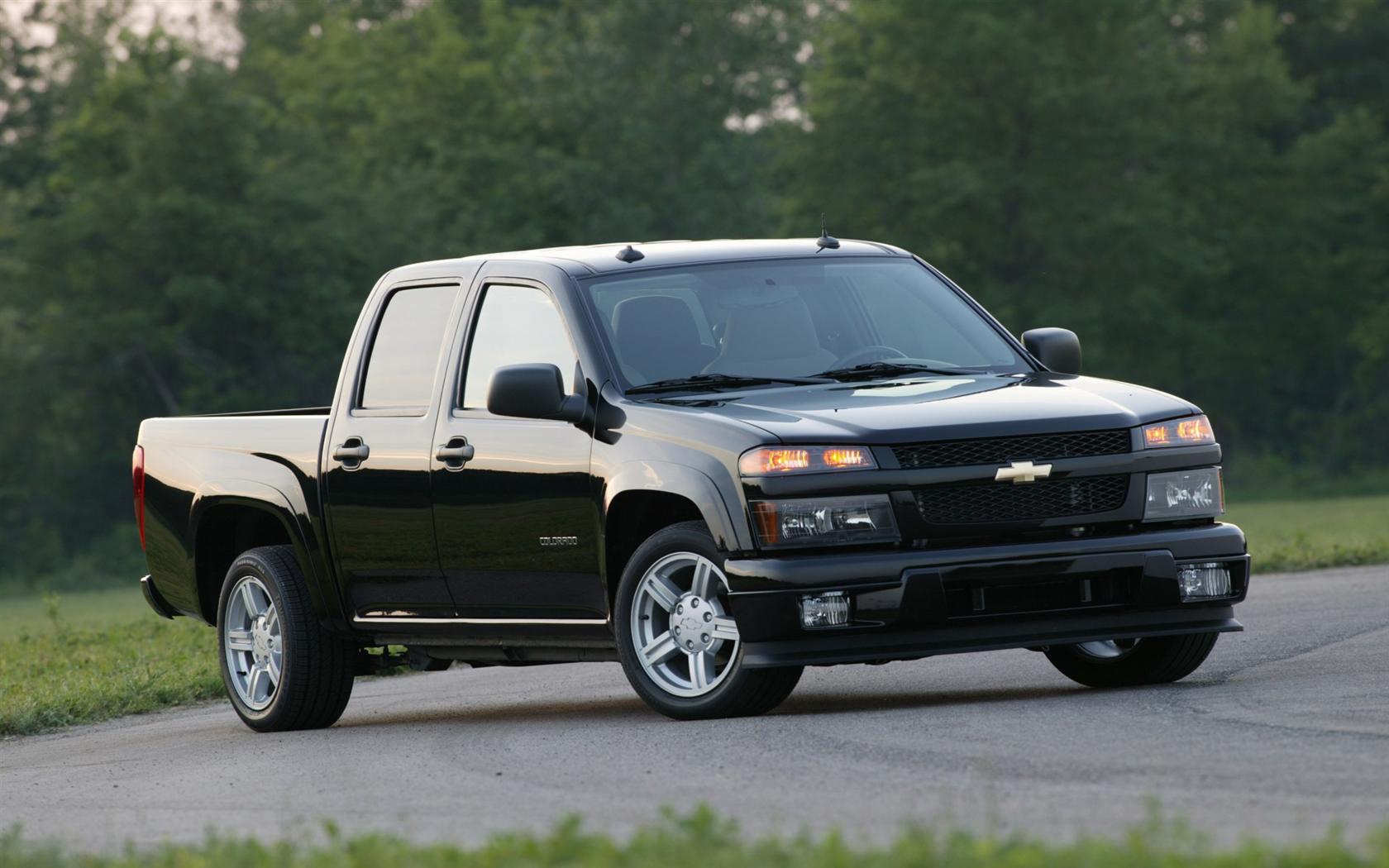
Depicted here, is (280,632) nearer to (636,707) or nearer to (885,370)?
(636,707)

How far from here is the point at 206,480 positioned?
37.5 ft

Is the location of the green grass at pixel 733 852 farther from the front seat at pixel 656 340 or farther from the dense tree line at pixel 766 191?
the dense tree line at pixel 766 191

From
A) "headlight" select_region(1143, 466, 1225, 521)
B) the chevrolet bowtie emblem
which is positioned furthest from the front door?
"headlight" select_region(1143, 466, 1225, 521)

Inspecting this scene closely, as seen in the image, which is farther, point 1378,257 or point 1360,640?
point 1378,257

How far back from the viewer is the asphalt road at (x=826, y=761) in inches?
261

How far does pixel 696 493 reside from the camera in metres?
8.98

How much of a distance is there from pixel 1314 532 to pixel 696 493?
21.2 meters

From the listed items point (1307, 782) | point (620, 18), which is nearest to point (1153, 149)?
point (620, 18)

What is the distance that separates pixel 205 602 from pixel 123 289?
46706mm

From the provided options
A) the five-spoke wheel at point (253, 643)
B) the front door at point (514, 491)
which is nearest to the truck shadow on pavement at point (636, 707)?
the five-spoke wheel at point (253, 643)

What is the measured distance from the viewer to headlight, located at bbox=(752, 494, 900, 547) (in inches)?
345

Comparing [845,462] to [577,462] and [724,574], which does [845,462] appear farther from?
[577,462]

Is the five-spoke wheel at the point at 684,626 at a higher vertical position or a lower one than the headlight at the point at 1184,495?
lower

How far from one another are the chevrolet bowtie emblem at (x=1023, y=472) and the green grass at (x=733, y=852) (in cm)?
289
